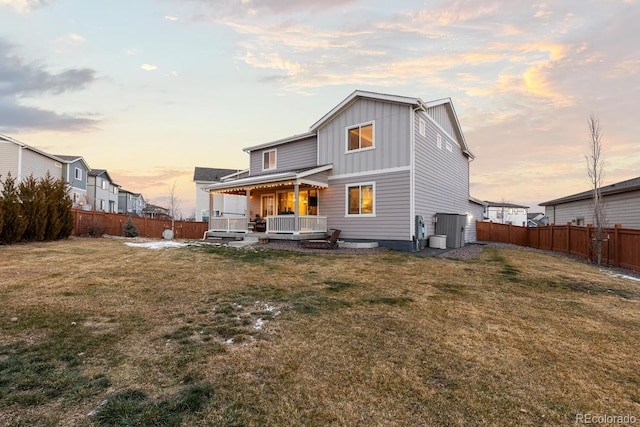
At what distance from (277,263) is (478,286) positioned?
5.75m

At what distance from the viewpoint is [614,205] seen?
18.5 meters

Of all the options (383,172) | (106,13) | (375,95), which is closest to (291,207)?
(383,172)

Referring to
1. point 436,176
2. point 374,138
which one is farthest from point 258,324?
point 436,176

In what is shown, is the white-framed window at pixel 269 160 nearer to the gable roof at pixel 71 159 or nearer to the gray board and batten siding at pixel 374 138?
the gray board and batten siding at pixel 374 138

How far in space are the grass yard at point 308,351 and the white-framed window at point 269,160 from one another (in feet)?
42.7

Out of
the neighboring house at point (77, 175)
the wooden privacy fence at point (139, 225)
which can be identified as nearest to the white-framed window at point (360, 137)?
the wooden privacy fence at point (139, 225)

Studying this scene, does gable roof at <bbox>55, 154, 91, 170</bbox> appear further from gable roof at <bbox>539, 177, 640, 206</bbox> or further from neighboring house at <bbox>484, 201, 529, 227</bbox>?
neighboring house at <bbox>484, 201, 529, 227</bbox>

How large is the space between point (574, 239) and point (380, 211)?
10.3 metres

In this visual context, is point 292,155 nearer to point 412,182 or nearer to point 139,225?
point 412,182

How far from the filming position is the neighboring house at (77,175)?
33.2 metres

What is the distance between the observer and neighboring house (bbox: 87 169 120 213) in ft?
137

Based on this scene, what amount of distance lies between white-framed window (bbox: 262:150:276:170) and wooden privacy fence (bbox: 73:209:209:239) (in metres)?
10.3

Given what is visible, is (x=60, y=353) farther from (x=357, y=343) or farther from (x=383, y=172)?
(x=383, y=172)

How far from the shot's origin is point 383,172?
14023mm
